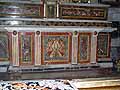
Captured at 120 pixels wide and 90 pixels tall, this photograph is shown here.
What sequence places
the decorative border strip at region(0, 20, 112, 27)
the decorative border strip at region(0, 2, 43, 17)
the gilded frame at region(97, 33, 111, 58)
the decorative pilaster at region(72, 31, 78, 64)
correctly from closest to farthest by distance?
the decorative border strip at region(0, 20, 112, 27), the decorative border strip at region(0, 2, 43, 17), the decorative pilaster at region(72, 31, 78, 64), the gilded frame at region(97, 33, 111, 58)

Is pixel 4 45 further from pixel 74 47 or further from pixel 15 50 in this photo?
pixel 74 47

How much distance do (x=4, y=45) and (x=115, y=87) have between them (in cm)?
230

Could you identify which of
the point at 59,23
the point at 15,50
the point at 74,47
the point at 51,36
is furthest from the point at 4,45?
the point at 74,47

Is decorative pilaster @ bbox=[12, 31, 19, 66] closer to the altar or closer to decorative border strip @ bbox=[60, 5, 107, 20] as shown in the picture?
the altar

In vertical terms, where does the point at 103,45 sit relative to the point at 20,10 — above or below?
below

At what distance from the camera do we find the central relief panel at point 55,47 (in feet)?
14.1

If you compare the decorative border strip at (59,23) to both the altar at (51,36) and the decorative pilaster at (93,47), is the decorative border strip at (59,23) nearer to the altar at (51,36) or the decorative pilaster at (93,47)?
the altar at (51,36)

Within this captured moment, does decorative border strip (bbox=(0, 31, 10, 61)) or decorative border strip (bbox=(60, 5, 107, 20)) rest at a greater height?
decorative border strip (bbox=(60, 5, 107, 20))

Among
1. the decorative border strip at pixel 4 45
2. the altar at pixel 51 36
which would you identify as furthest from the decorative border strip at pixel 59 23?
the decorative border strip at pixel 4 45

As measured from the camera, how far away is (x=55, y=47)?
434 cm

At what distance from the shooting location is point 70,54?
4.43 metres

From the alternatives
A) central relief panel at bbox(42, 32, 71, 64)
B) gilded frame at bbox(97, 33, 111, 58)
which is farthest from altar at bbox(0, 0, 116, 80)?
gilded frame at bbox(97, 33, 111, 58)

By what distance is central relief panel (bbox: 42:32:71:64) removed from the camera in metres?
4.30

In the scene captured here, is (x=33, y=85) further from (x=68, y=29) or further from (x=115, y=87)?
(x=68, y=29)
